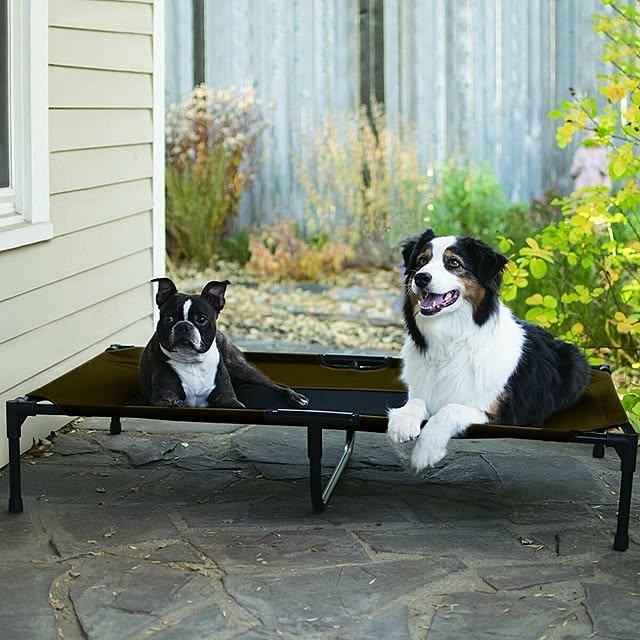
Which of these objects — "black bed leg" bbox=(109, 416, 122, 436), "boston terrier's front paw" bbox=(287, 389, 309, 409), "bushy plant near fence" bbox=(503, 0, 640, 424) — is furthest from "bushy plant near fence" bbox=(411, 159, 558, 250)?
"boston terrier's front paw" bbox=(287, 389, 309, 409)

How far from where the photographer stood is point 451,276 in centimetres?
344

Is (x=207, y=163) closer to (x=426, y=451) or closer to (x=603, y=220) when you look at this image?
(x=603, y=220)

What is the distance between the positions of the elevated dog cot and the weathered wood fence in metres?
4.71

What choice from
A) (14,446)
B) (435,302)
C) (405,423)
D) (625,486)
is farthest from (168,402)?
(625,486)

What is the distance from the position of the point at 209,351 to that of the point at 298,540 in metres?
0.75

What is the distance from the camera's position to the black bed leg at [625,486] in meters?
3.38

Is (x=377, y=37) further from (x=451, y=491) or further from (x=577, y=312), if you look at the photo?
(x=451, y=491)

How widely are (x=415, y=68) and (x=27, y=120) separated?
17.2ft

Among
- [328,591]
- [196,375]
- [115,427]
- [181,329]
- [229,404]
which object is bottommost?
[328,591]

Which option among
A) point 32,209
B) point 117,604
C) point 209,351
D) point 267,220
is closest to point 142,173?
point 32,209

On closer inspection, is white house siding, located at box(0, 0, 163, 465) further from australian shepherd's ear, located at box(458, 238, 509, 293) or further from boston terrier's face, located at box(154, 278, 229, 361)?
australian shepherd's ear, located at box(458, 238, 509, 293)

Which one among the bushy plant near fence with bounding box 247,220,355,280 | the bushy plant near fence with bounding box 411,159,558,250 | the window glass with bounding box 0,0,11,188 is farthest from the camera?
the bushy plant near fence with bounding box 247,220,355,280

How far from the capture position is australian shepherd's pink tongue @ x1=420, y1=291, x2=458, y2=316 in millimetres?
3479

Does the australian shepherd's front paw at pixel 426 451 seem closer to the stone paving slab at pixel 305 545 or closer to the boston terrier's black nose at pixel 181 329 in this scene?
the stone paving slab at pixel 305 545
